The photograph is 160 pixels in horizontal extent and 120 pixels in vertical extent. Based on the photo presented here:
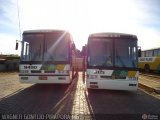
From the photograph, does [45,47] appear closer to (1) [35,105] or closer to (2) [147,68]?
(1) [35,105]

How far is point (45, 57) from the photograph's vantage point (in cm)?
1501

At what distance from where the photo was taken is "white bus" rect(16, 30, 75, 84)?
1474 cm

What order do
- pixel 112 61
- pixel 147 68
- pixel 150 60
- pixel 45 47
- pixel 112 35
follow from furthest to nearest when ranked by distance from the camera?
pixel 147 68
pixel 150 60
pixel 45 47
pixel 112 35
pixel 112 61

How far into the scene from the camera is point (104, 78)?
13.9 m

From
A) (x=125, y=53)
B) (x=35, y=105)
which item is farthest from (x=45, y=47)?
(x=35, y=105)

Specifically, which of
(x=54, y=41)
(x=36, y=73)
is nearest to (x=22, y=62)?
(x=36, y=73)

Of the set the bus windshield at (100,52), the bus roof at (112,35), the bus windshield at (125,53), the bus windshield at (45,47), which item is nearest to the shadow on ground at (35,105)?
the bus windshield at (100,52)

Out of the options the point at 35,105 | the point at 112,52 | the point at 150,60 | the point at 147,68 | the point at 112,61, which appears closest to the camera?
the point at 35,105

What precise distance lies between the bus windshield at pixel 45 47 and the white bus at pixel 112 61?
1.50 m

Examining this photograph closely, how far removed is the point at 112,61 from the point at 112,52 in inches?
17.2

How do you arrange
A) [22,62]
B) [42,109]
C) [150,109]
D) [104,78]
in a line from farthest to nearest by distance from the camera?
[22,62]
[104,78]
[150,109]
[42,109]

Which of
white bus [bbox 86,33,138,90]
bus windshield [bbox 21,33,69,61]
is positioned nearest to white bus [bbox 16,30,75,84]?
bus windshield [bbox 21,33,69,61]

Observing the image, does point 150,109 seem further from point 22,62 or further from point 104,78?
point 22,62

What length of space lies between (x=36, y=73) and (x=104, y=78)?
3300 millimetres
